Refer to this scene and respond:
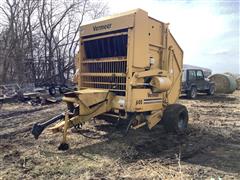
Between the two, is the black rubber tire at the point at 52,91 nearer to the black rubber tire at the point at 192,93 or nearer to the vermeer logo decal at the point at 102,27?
the black rubber tire at the point at 192,93

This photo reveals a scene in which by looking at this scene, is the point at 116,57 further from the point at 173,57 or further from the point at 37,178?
the point at 37,178

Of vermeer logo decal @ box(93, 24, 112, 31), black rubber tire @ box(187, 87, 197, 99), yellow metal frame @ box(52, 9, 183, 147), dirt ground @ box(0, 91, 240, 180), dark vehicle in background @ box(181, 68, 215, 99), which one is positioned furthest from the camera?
black rubber tire @ box(187, 87, 197, 99)

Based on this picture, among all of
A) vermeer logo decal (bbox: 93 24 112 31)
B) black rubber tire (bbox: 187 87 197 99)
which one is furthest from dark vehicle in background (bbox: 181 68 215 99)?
vermeer logo decal (bbox: 93 24 112 31)

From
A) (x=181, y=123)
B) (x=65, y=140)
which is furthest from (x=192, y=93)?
(x=65, y=140)

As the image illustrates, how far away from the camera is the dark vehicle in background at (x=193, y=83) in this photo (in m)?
18.7

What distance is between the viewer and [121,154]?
6.26 meters

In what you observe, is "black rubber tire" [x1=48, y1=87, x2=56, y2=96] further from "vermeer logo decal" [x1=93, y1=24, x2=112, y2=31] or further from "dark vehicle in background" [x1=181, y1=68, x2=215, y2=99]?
"vermeer logo decal" [x1=93, y1=24, x2=112, y2=31]

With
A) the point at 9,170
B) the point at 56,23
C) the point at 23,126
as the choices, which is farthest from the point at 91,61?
the point at 56,23

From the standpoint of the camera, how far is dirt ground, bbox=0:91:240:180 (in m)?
5.16

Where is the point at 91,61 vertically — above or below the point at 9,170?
above

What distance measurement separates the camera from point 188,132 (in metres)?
8.47

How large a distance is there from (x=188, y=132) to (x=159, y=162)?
2949 mm

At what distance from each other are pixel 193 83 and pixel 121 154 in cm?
1394

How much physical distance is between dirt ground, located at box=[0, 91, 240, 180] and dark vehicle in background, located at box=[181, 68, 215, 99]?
9457mm
